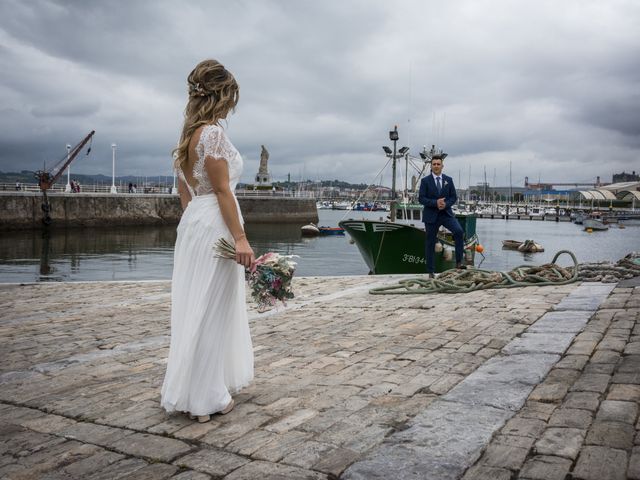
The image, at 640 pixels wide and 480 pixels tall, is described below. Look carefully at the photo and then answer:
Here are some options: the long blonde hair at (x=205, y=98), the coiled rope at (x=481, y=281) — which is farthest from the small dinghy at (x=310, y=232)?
the long blonde hair at (x=205, y=98)

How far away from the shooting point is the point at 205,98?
334 centimetres

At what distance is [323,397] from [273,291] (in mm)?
807

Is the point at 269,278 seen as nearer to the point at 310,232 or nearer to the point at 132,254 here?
the point at 132,254

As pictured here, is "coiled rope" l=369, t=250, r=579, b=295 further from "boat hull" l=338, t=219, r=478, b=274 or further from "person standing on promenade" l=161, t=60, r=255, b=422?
"boat hull" l=338, t=219, r=478, b=274

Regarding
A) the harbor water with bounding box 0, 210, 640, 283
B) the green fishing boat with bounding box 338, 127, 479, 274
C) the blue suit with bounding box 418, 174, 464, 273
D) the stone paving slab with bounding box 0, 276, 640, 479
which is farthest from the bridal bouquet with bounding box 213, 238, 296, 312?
the harbor water with bounding box 0, 210, 640, 283

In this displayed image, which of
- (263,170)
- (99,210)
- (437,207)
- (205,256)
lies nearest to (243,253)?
(205,256)

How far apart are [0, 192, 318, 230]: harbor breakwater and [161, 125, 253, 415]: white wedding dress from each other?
4644 cm

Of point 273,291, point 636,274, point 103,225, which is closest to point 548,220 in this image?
point 103,225

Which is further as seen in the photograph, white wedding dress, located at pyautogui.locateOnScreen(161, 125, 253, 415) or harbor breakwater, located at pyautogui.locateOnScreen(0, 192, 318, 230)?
harbor breakwater, located at pyautogui.locateOnScreen(0, 192, 318, 230)

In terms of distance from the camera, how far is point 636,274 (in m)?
8.16

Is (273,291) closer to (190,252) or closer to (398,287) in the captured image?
(190,252)

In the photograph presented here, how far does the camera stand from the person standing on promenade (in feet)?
10.6

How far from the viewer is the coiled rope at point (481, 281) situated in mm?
7996

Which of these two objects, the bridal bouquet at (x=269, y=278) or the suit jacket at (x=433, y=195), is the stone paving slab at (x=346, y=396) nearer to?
the bridal bouquet at (x=269, y=278)
